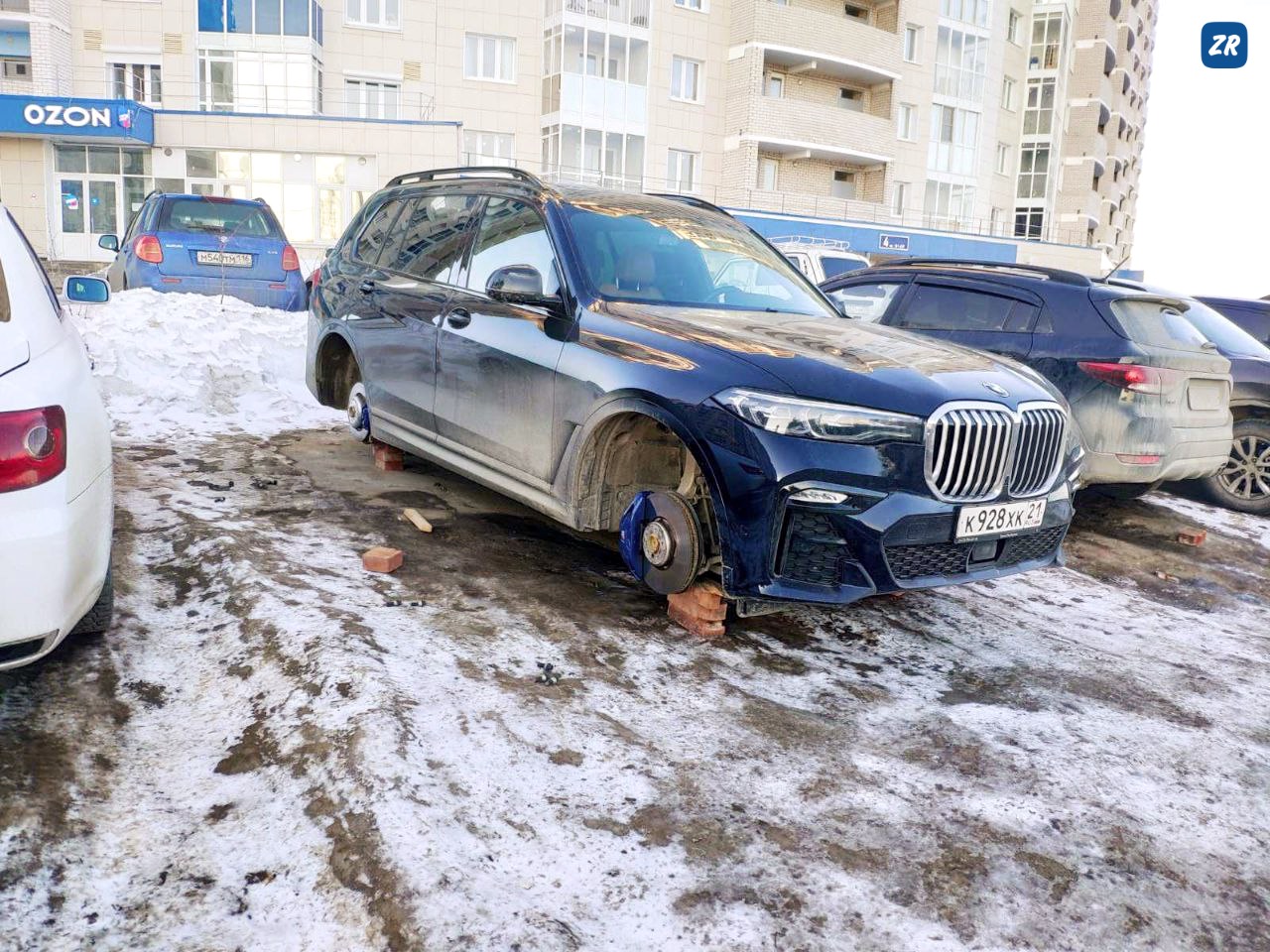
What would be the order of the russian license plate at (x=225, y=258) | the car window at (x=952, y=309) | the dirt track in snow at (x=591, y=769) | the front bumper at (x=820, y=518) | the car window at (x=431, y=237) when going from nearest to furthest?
the dirt track in snow at (x=591, y=769) → the front bumper at (x=820, y=518) → the car window at (x=431, y=237) → the car window at (x=952, y=309) → the russian license plate at (x=225, y=258)

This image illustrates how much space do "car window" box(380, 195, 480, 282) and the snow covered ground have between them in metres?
1.52

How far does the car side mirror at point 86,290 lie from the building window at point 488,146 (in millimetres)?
30731

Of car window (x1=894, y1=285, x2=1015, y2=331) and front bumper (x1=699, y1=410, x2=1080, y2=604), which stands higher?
car window (x1=894, y1=285, x2=1015, y2=331)

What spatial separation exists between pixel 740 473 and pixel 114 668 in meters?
2.31

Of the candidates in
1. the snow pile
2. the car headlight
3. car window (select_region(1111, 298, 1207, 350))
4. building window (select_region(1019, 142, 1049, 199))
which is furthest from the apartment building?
the car headlight

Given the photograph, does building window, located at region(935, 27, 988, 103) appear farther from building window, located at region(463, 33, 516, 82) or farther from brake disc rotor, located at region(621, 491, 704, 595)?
brake disc rotor, located at region(621, 491, 704, 595)

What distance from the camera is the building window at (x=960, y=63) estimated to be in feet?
141

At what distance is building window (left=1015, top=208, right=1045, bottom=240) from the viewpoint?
51.0m

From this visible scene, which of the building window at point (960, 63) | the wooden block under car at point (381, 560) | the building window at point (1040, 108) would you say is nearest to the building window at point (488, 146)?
the building window at point (960, 63)

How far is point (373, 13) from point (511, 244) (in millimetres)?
32566

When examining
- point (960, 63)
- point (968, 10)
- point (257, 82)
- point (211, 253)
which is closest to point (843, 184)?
point (960, 63)

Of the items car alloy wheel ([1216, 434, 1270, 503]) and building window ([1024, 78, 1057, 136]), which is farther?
building window ([1024, 78, 1057, 136])

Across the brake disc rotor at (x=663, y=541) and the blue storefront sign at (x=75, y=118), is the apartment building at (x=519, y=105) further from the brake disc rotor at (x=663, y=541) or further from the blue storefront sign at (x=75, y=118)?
the brake disc rotor at (x=663, y=541)

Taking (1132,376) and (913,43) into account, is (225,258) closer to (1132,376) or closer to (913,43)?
(1132,376)
